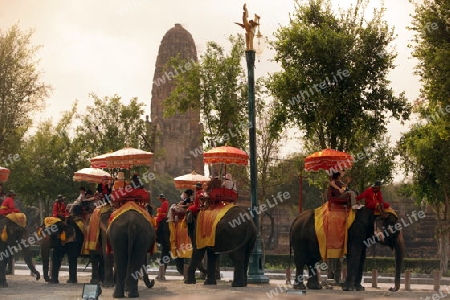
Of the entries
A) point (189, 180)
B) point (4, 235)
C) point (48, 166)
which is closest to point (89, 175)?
point (4, 235)

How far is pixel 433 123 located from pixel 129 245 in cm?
2672

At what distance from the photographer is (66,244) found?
23.2 m

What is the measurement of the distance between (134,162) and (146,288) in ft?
10.4

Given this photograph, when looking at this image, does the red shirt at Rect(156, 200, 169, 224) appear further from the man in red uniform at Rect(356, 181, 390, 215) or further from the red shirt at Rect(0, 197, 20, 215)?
the man in red uniform at Rect(356, 181, 390, 215)

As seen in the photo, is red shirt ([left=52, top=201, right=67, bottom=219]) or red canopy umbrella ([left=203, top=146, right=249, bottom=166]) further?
red shirt ([left=52, top=201, right=67, bottom=219])

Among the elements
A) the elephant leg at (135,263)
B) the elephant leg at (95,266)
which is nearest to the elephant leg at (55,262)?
the elephant leg at (95,266)

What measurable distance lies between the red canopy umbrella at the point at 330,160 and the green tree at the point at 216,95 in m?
12.0

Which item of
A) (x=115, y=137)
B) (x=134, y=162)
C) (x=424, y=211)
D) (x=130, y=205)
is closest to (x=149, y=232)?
(x=130, y=205)

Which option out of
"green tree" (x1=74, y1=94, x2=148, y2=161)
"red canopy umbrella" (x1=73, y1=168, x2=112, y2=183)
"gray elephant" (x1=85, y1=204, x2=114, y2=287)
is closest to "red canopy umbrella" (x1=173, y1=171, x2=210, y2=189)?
"red canopy umbrella" (x1=73, y1=168, x2=112, y2=183)

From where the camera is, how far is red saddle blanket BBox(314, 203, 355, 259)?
1961 cm

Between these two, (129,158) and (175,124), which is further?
(175,124)

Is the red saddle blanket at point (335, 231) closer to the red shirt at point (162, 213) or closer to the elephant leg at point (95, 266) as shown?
the elephant leg at point (95, 266)

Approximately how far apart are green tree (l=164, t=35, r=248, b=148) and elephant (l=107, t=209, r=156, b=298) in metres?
16.0

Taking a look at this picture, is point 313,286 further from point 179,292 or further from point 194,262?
point 179,292
